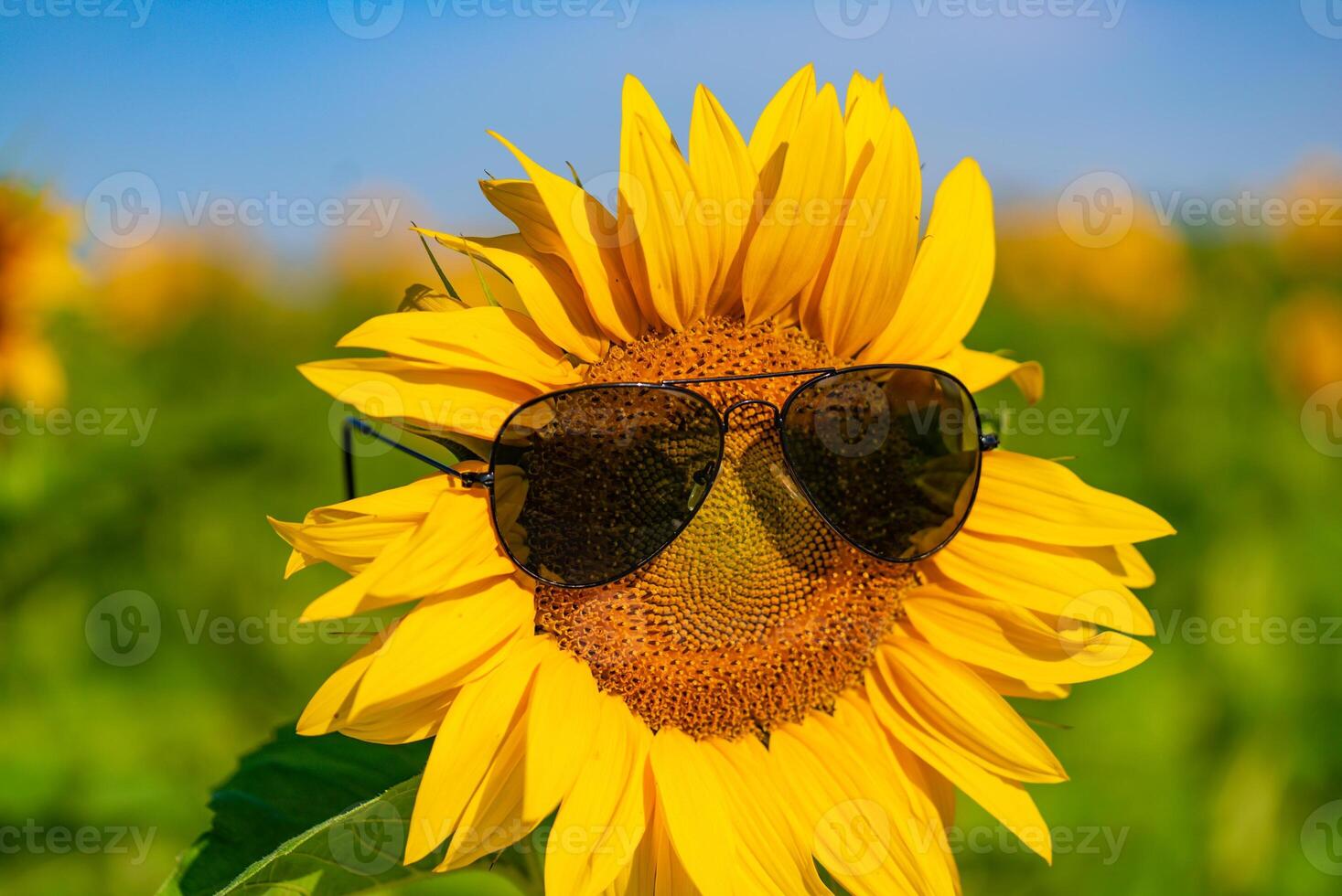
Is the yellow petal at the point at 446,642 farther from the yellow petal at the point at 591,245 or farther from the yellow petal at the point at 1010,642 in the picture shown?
the yellow petal at the point at 1010,642

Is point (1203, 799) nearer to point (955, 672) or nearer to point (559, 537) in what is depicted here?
point (955, 672)

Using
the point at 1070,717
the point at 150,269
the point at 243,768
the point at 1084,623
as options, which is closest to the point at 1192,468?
the point at 1070,717

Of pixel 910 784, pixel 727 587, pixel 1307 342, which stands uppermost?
pixel 1307 342

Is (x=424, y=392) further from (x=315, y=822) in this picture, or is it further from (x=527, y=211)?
(x=315, y=822)

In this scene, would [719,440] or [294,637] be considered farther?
[294,637]

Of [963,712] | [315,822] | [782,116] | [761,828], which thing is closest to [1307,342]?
[963,712]

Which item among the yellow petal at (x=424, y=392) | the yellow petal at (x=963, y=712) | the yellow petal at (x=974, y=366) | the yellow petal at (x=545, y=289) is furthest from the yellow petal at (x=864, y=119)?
the yellow petal at (x=963, y=712)

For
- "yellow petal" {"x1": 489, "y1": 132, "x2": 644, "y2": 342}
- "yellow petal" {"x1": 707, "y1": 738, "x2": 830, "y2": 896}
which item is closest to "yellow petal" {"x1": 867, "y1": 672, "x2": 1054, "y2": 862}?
"yellow petal" {"x1": 707, "y1": 738, "x2": 830, "y2": 896}
